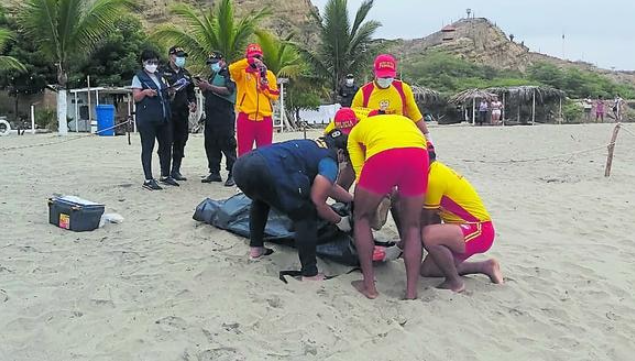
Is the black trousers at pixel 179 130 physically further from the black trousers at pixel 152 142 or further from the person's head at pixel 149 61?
the person's head at pixel 149 61

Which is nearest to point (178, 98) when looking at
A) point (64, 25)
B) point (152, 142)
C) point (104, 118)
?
point (152, 142)

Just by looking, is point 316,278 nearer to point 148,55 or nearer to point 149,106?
point 149,106

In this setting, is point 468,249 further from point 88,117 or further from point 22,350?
point 88,117

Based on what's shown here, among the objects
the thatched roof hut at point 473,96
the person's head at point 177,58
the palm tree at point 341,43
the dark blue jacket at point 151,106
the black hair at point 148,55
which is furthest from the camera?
the thatched roof hut at point 473,96

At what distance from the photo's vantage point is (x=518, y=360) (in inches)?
→ 134

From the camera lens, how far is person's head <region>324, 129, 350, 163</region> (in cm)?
440

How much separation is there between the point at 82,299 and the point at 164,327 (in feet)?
2.14

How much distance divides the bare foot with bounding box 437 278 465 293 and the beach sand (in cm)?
9

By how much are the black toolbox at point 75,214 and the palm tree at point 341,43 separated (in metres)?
23.1

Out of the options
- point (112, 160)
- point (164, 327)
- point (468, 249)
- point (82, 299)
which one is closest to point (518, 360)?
point (468, 249)

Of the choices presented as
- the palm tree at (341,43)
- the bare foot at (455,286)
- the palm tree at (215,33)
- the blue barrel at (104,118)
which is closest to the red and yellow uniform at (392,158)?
the bare foot at (455,286)

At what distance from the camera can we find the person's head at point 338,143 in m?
4.40

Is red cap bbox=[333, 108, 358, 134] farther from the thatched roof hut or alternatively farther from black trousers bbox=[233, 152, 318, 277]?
the thatched roof hut

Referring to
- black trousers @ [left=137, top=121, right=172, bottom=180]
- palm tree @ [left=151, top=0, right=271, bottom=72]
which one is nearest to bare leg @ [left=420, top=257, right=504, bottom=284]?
black trousers @ [left=137, top=121, right=172, bottom=180]
